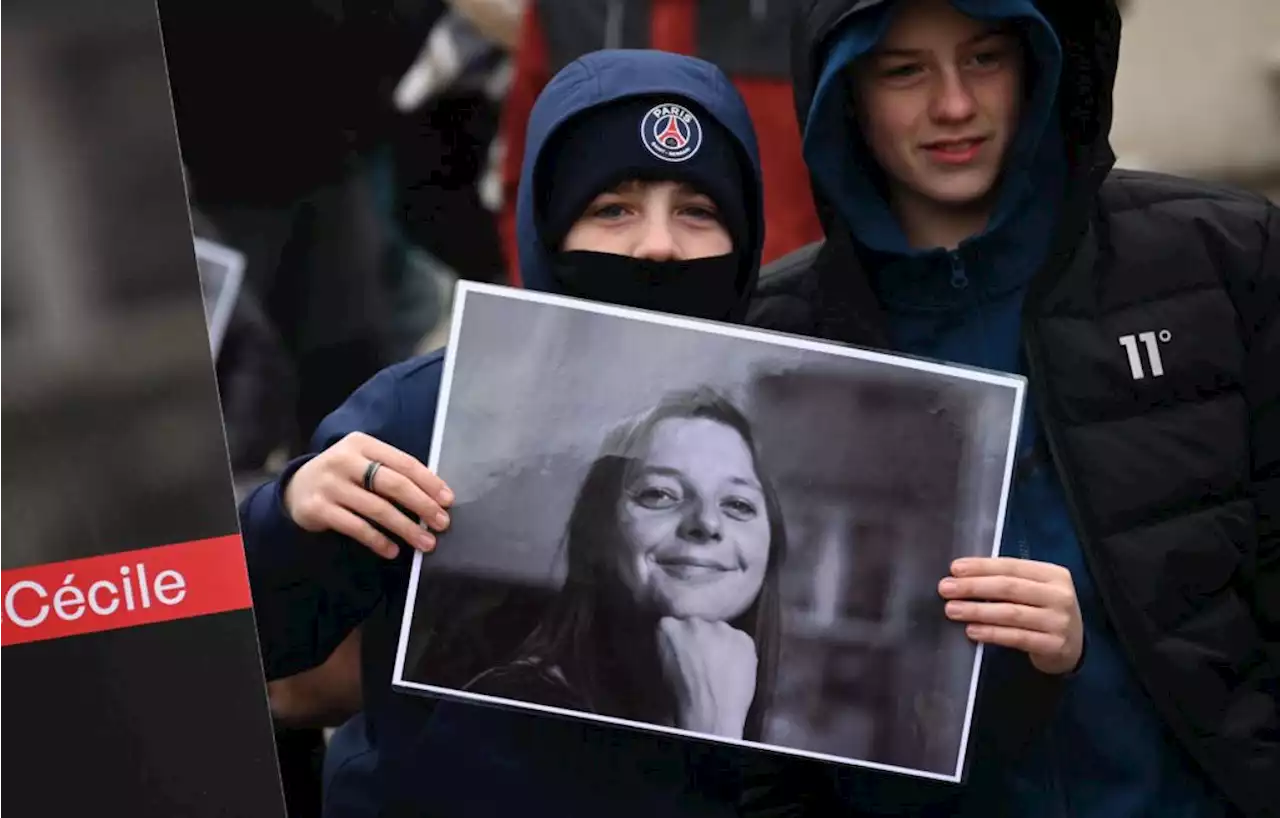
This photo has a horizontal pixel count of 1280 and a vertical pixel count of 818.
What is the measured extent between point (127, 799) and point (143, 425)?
292 millimetres

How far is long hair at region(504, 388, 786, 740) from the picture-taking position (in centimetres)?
146

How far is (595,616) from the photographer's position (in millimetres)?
1465

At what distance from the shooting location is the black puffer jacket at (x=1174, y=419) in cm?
159

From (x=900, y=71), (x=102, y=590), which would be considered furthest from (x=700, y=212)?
(x=102, y=590)

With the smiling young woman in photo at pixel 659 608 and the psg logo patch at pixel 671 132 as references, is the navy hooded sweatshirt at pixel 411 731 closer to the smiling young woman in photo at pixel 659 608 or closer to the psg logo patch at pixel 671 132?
the smiling young woman in photo at pixel 659 608

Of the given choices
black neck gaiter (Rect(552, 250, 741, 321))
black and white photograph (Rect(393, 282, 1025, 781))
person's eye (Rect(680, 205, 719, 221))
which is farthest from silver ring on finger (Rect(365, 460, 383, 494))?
person's eye (Rect(680, 205, 719, 221))

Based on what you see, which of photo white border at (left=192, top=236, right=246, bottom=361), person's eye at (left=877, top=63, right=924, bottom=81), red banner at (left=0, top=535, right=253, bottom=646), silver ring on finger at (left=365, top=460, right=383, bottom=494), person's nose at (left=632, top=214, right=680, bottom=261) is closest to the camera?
red banner at (left=0, top=535, right=253, bottom=646)

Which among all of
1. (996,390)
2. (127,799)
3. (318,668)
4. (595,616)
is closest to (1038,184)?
(996,390)

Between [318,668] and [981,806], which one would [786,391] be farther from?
[318,668]

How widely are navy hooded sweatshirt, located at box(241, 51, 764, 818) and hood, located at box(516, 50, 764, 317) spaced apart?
0.15 metres

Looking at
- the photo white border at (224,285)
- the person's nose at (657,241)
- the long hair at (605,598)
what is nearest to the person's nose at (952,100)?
the person's nose at (657,241)

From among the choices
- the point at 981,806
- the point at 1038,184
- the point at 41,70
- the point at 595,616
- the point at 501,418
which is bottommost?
the point at 981,806

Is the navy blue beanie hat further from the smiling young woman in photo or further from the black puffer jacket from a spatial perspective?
the smiling young woman in photo

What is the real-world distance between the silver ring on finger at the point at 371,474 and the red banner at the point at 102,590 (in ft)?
0.61
